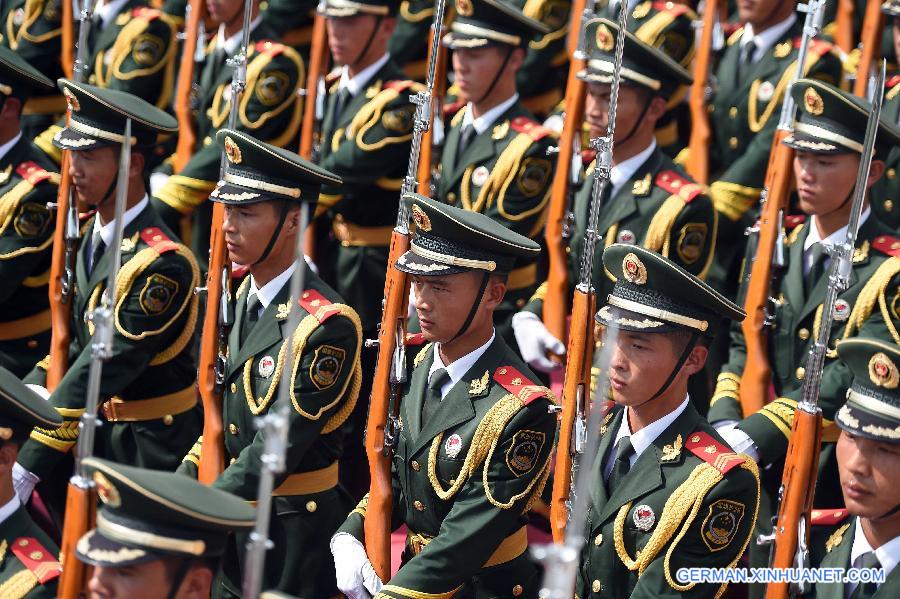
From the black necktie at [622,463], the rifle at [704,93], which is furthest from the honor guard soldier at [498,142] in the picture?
the black necktie at [622,463]

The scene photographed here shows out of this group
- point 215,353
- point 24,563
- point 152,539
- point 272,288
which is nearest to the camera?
point 152,539

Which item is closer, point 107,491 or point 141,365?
point 107,491

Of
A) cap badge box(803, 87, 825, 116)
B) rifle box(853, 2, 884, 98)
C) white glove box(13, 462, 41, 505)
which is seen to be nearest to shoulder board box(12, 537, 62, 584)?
white glove box(13, 462, 41, 505)

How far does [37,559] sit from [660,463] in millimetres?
2281

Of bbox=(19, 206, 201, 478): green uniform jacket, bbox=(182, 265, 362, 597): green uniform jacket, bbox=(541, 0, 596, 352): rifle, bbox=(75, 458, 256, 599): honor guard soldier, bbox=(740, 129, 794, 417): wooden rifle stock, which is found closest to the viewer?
bbox=(75, 458, 256, 599): honor guard soldier

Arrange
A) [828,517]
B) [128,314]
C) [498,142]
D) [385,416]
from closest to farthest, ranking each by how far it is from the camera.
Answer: [828,517] < [385,416] < [128,314] < [498,142]

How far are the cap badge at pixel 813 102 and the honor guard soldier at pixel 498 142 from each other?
1.80 m

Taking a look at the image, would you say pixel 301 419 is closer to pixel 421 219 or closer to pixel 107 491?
pixel 421 219

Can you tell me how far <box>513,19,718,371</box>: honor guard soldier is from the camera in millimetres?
8562

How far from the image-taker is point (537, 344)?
8672 mm

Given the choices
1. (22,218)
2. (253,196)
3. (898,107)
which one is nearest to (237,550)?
(253,196)

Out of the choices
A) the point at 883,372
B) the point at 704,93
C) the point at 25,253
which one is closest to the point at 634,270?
the point at 883,372

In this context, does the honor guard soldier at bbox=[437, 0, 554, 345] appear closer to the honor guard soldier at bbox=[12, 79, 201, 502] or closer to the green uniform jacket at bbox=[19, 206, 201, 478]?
the honor guard soldier at bbox=[12, 79, 201, 502]

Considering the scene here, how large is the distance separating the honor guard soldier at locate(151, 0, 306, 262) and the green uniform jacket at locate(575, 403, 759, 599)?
15.9 feet
